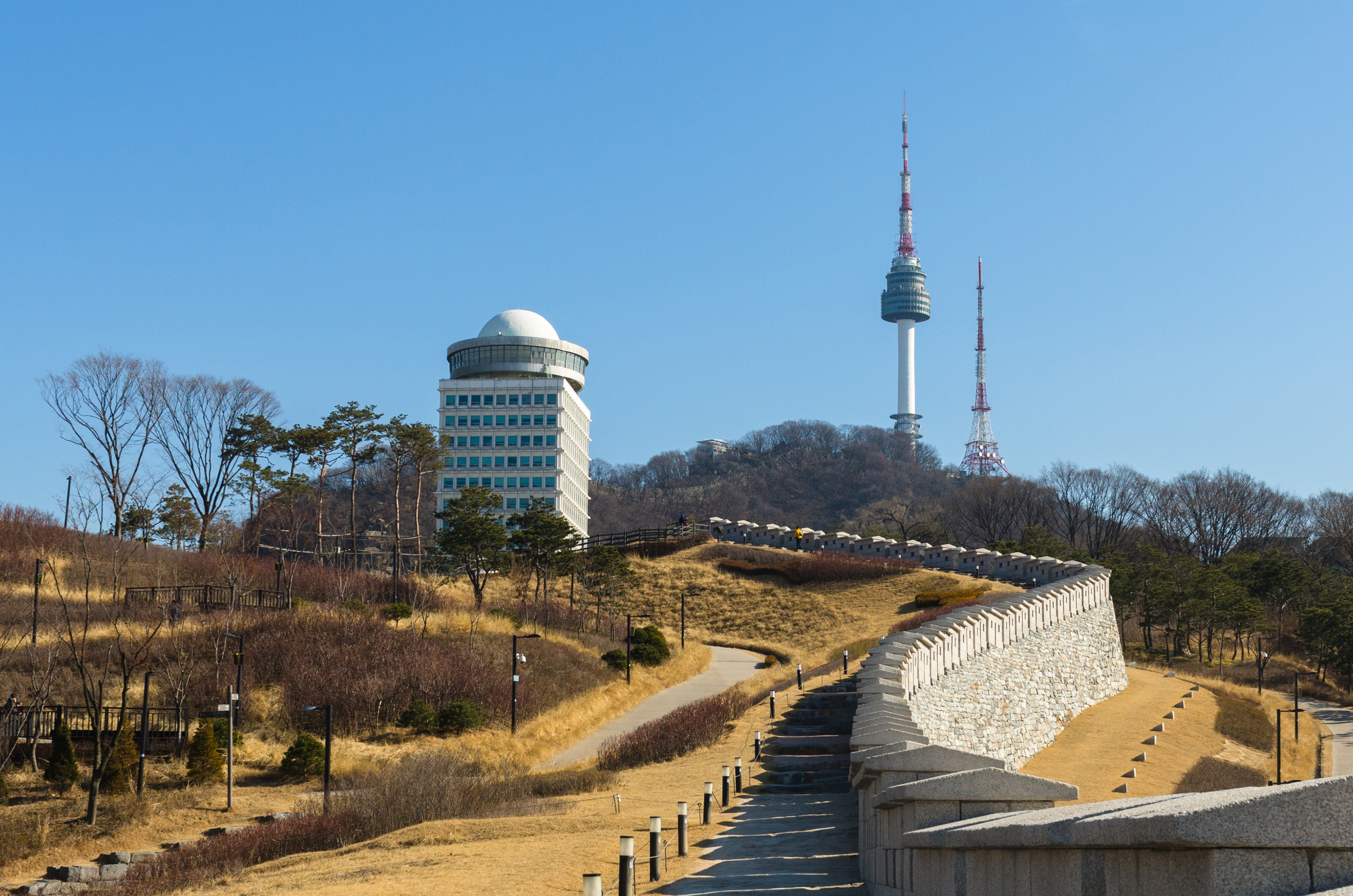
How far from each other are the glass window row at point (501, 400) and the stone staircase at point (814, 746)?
239ft

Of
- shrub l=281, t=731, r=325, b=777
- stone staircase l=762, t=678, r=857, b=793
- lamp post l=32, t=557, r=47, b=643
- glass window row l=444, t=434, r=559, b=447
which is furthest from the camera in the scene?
glass window row l=444, t=434, r=559, b=447

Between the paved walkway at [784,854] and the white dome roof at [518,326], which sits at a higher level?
the white dome roof at [518,326]

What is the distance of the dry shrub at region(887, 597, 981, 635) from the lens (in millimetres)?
45844

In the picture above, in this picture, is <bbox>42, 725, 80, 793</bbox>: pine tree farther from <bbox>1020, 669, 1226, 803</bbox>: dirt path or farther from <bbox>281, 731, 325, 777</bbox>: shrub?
<bbox>1020, 669, 1226, 803</bbox>: dirt path

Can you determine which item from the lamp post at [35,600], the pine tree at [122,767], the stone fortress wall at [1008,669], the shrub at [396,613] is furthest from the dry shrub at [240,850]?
the shrub at [396,613]

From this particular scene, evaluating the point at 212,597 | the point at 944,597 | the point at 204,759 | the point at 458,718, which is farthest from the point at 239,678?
the point at 944,597

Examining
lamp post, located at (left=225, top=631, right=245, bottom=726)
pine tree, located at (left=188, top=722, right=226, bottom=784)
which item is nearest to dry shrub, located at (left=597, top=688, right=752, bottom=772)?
pine tree, located at (left=188, top=722, right=226, bottom=784)

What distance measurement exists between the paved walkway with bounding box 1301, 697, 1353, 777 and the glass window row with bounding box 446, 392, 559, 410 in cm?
6618

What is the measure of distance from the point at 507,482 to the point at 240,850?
8380 cm

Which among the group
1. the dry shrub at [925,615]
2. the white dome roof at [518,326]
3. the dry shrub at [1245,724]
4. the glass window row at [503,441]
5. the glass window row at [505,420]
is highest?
the white dome roof at [518,326]

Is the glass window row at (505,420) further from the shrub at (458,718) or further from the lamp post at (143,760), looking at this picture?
the lamp post at (143,760)

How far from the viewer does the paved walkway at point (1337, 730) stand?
37.3m

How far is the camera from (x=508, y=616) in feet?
140

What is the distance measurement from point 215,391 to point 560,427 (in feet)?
132
